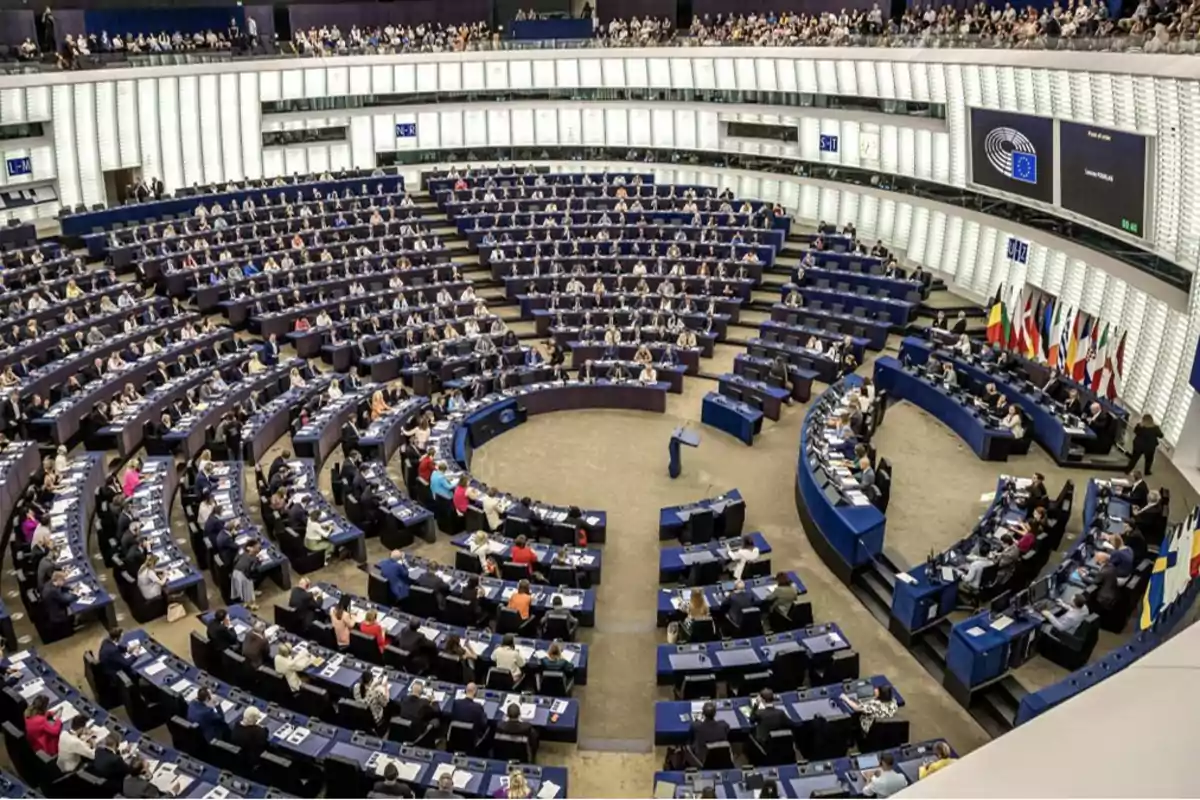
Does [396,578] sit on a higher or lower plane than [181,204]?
lower

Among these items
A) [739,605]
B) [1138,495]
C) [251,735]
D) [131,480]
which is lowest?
[251,735]

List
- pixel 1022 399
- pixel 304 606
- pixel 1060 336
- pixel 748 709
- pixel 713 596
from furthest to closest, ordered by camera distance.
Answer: pixel 1060 336 < pixel 1022 399 < pixel 713 596 < pixel 304 606 < pixel 748 709

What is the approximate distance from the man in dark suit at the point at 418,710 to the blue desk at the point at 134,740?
1927mm

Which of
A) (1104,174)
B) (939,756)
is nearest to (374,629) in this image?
(939,756)

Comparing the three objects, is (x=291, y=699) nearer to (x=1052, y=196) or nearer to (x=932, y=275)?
(x=1052, y=196)

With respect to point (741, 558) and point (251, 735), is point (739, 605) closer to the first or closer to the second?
point (741, 558)

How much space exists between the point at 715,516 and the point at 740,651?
4.72 meters

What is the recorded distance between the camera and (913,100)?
102 ft

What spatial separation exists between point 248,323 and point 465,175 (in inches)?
531

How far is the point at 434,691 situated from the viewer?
13484mm

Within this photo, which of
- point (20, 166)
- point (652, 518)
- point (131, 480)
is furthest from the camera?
point (20, 166)

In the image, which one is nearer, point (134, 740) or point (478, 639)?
point (134, 740)

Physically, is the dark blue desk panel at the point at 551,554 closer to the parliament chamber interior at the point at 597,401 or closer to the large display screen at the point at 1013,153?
the parliament chamber interior at the point at 597,401

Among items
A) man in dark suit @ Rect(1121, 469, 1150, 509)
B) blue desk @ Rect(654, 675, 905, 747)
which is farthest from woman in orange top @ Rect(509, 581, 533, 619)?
man in dark suit @ Rect(1121, 469, 1150, 509)
